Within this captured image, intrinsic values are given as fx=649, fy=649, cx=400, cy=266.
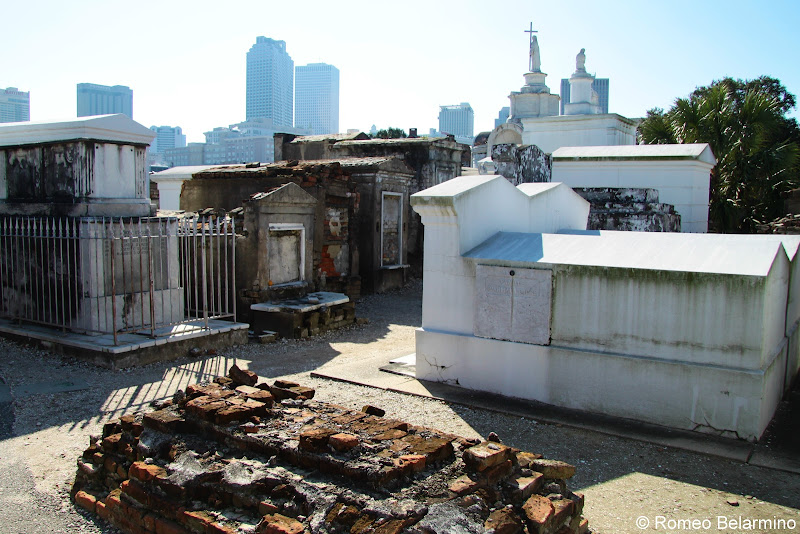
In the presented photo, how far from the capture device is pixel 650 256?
253 inches

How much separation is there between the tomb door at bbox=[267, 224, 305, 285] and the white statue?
2282 centimetres

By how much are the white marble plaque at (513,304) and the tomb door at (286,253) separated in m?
4.99

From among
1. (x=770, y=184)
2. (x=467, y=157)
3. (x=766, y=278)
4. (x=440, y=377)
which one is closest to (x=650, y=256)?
(x=766, y=278)

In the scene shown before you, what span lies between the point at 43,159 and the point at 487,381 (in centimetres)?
682

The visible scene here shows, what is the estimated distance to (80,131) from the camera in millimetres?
8625

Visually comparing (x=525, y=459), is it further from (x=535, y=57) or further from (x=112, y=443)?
(x=535, y=57)

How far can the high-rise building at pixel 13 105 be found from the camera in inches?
5744

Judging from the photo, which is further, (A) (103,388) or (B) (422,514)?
(A) (103,388)

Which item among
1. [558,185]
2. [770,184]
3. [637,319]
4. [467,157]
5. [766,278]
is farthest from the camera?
[467,157]

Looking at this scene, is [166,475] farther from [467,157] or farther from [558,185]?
[467,157]

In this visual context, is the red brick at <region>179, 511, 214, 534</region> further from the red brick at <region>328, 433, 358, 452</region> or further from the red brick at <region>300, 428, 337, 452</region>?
the red brick at <region>328, 433, 358, 452</region>

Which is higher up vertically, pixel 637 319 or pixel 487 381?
pixel 637 319

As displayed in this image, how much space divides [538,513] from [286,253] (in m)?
8.33

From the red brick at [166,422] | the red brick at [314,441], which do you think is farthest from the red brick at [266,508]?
the red brick at [166,422]
